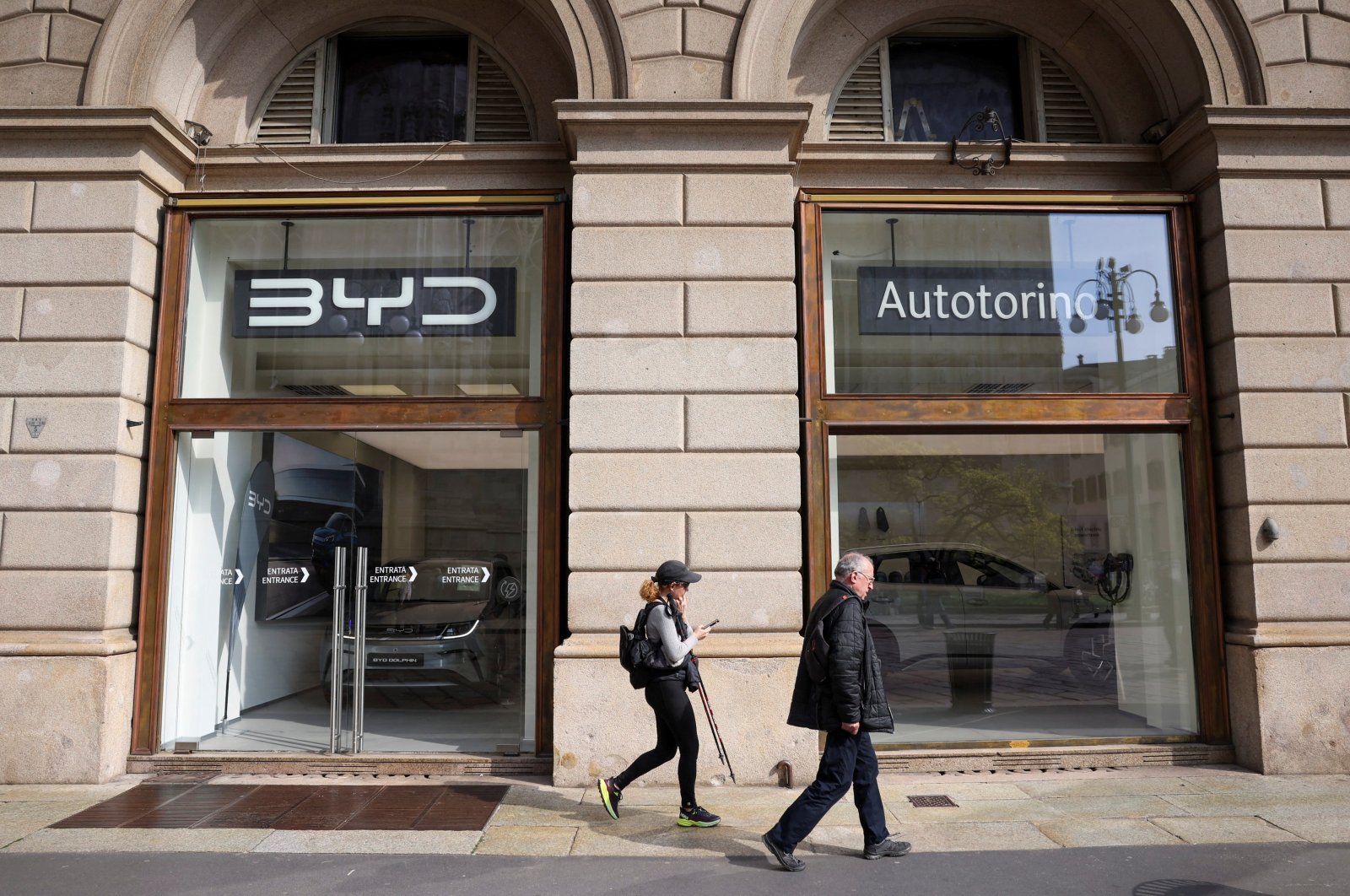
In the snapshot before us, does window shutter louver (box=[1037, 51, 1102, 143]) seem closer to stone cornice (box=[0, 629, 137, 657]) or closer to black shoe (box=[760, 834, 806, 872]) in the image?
black shoe (box=[760, 834, 806, 872])

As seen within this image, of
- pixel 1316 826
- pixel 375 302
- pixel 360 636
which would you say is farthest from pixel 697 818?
pixel 375 302

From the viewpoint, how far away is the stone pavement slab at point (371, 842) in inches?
224

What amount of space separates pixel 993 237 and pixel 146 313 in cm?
736

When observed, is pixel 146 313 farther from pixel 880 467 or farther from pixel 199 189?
pixel 880 467

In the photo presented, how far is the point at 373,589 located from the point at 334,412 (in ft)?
5.12

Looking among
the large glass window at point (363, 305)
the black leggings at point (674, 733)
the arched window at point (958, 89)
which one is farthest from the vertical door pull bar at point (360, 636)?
the arched window at point (958, 89)

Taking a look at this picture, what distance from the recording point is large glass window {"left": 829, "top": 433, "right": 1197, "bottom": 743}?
825 cm

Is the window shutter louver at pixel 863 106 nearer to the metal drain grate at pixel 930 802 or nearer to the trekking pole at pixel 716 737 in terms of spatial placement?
the trekking pole at pixel 716 737

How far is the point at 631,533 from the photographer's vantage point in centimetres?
741

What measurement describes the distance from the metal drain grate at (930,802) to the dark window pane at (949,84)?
591 centimetres

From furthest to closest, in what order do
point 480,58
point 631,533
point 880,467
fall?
point 480,58
point 880,467
point 631,533

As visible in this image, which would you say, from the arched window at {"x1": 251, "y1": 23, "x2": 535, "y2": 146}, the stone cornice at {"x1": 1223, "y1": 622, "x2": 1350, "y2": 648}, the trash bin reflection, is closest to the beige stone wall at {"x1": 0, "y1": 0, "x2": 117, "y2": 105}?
the arched window at {"x1": 251, "y1": 23, "x2": 535, "y2": 146}

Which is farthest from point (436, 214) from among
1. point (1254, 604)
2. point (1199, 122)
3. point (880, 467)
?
point (1254, 604)

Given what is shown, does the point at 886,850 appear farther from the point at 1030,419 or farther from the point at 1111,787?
the point at 1030,419
